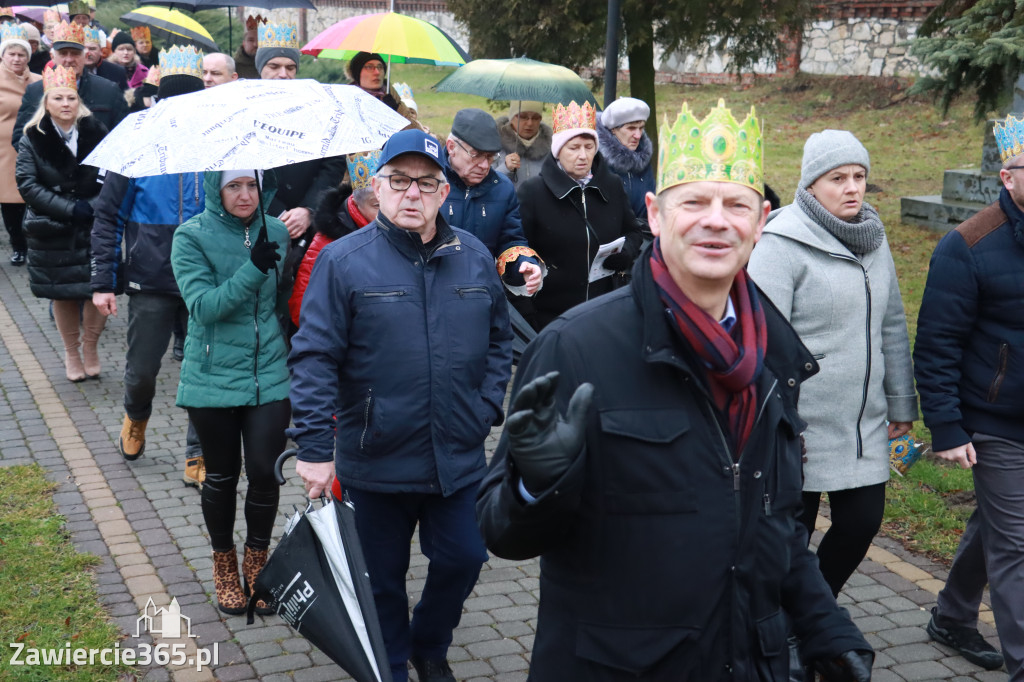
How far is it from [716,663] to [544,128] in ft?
24.4

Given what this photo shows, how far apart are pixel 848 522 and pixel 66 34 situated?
10126mm

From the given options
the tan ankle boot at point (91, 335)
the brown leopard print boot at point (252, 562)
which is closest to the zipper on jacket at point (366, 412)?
the brown leopard print boot at point (252, 562)

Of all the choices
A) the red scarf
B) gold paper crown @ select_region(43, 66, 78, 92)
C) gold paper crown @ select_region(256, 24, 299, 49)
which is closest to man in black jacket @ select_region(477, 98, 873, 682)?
the red scarf

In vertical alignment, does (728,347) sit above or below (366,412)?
above

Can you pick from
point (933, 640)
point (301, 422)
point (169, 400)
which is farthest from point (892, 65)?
point (301, 422)

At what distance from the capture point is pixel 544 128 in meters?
9.68

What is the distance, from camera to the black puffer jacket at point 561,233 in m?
6.92

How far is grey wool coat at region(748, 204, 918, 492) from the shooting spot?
471 centimetres

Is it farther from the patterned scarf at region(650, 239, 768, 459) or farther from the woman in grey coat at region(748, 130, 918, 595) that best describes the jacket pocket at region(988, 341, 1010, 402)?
the patterned scarf at region(650, 239, 768, 459)

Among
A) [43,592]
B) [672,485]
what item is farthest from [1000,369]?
[43,592]

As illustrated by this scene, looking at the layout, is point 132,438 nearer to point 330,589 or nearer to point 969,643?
point 330,589

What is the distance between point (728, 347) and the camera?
2621mm

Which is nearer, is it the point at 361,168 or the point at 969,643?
the point at 969,643

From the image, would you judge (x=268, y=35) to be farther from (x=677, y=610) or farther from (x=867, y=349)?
(x=677, y=610)
